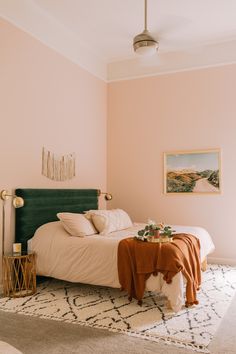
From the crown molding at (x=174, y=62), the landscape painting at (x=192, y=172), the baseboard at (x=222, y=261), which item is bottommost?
the baseboard at (x=222, y=261)

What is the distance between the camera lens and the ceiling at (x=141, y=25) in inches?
185

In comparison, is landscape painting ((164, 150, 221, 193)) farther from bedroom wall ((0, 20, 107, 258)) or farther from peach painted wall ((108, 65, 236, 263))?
bedroom wall ((0, 20, 107, 258))

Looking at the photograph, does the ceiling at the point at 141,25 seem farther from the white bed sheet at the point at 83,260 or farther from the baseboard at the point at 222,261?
the baseboard at the point at 222,261

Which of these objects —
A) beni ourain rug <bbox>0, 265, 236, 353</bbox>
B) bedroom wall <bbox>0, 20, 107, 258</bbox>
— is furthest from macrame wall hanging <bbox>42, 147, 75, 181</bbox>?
beni ourain rug <bbox>0, 265, 236, 353</bbox>

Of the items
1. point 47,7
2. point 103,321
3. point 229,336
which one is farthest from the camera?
point 47,7

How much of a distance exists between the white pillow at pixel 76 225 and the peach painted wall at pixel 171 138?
2033 mm

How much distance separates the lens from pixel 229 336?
2900mm

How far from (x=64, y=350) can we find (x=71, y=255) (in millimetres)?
1417

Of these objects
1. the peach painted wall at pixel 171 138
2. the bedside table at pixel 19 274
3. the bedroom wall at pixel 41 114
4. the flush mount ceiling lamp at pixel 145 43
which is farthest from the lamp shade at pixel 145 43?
the bedside table at pixel 19 274

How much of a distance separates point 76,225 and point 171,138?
8.65 ft

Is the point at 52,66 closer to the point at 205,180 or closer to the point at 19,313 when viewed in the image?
the point at 205,180

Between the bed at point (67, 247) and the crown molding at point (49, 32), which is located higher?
the crown molding at point (49, 32)

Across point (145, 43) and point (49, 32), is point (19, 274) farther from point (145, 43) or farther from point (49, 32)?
point (49, 32)

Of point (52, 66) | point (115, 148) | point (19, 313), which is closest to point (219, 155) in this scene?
point (115, 148)
